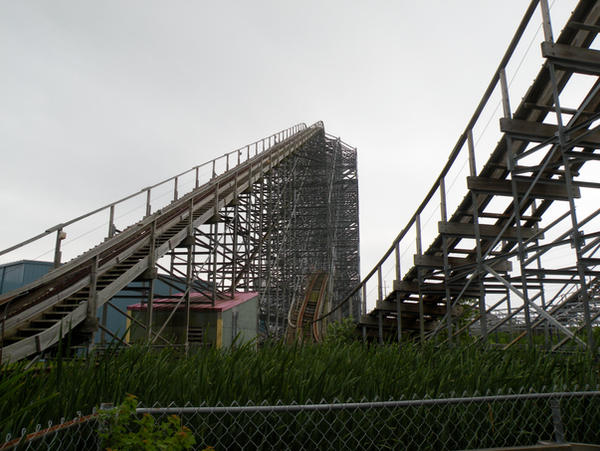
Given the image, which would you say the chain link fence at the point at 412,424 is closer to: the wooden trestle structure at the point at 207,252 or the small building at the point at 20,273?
the wooden trestle structure at the point at 207,252

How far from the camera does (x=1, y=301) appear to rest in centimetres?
573

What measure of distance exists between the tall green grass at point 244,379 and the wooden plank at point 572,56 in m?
4.39

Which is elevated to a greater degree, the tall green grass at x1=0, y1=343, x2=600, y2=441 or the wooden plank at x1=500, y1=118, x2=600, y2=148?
the wooden plank at x1=500, y1=118, x2=600, y2=148

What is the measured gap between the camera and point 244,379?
12.1ft

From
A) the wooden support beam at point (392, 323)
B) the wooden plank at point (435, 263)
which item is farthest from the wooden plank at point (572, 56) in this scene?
the wooden support beam at point (392, 323)

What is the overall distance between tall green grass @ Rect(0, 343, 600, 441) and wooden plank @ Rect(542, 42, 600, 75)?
14.4 feet

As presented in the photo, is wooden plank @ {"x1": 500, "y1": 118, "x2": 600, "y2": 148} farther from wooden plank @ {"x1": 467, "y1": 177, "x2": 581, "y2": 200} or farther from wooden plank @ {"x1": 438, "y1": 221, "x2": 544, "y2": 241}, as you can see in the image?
wooden plank @ {"x1": 438, "y1": 221, "x2": 544, "y2": 241}

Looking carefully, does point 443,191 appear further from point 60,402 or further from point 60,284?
point 60,402

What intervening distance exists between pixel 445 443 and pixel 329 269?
22.9 meters

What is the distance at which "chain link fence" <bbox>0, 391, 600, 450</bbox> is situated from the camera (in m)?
3.18

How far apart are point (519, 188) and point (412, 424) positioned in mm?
6692

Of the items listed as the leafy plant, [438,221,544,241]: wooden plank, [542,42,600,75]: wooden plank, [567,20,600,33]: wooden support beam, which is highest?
[567,20,600,33]: wooden support beam

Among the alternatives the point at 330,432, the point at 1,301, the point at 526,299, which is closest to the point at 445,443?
the point at 330,432

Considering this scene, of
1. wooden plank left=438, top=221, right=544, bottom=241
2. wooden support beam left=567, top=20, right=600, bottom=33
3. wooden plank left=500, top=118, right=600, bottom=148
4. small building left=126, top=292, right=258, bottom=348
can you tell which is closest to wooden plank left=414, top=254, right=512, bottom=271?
wooden plank left=438, top=221, right=544, bottom=241
